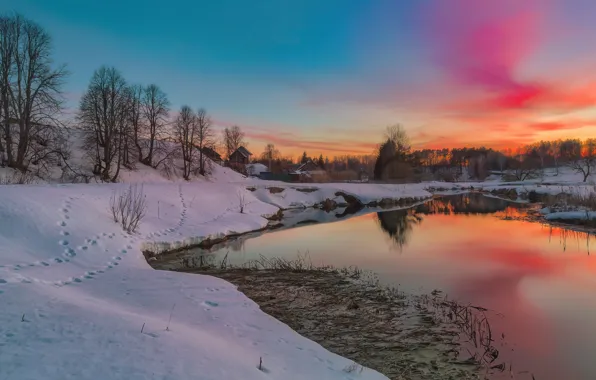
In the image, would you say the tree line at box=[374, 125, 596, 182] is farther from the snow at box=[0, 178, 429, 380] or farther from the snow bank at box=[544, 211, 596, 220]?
the snow at box=[0, 178, 429, 380]

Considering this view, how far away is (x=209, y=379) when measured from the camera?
445cm

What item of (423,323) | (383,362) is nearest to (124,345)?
(383,362)

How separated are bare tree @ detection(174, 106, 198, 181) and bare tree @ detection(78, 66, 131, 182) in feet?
38.1

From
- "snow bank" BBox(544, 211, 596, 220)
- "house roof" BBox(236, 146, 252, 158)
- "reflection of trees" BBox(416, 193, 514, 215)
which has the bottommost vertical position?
"reflection of trees" BBox(416, 193, 514, 215)

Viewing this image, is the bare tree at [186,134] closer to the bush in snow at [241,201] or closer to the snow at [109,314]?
the bush in snow at [241,201]

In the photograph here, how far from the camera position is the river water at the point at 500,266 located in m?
7.11

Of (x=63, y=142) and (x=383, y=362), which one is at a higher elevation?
(x=63, y=142)

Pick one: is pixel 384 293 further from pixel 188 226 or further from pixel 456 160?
pixel 456 160

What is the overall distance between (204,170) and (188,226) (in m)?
37.0

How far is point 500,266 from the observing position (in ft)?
43.6

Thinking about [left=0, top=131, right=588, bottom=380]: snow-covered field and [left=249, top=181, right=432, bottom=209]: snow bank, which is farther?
[left=249, top=181, right=432, bottom=209]: snow bank

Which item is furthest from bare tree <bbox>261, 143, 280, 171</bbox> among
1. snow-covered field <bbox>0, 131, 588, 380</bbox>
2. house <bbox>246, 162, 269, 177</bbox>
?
snow-covered field <bbox>0, 131, 588, 380</bbox>

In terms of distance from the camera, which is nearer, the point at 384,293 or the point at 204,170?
the point at 384,293

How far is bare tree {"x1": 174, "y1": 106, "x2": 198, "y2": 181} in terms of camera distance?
54.8m
